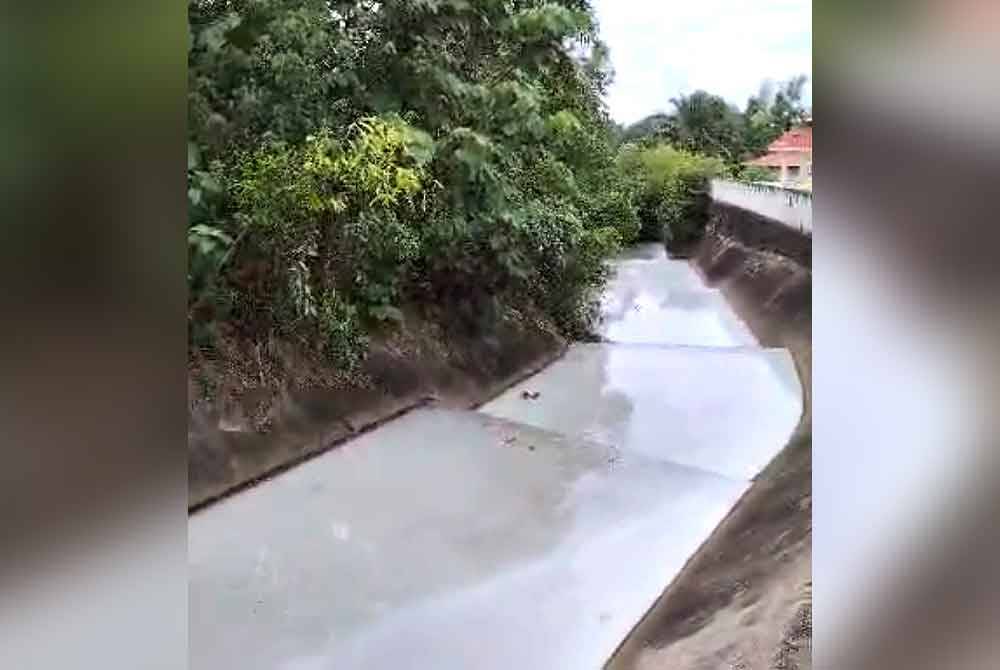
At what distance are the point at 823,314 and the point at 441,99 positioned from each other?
86cm

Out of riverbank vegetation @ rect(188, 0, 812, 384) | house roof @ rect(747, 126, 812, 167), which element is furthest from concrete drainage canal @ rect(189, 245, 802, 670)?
house roof @ rect(747, 126, 812, 167)

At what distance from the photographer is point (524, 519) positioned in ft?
6.03

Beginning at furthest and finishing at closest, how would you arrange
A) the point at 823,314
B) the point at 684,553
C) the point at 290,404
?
the point at 290,404, the point at 684,553, the point at 823,314

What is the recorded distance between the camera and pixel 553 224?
1.94 meters

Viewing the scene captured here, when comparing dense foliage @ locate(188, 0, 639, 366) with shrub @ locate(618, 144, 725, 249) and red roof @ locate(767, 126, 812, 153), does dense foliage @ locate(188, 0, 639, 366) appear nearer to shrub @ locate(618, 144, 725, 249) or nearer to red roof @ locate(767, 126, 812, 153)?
shrub @ locate(618, 144, 725, 249)

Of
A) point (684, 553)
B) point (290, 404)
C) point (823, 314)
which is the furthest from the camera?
point (290, 404)

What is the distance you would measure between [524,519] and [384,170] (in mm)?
726

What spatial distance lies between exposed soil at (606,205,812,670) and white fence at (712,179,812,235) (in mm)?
21

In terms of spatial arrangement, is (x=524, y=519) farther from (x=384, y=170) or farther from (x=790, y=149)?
(x=790, y=149)

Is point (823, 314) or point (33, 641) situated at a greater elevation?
point (823, 314)

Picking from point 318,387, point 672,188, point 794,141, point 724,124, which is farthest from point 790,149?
point 318,387

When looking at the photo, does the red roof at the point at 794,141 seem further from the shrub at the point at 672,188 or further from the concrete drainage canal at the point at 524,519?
the concrete drainage canal at the point at 524,519

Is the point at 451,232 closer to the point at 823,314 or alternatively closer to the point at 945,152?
the point at 823,314

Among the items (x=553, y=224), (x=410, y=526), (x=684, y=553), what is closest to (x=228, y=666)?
(x=410, y=526)
